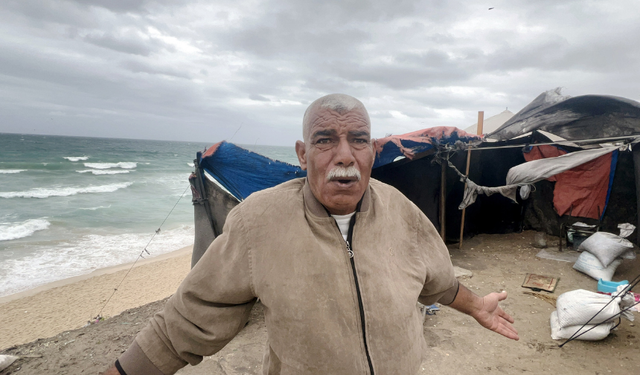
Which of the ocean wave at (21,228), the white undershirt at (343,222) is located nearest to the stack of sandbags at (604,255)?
the white undershirt at (343,222)

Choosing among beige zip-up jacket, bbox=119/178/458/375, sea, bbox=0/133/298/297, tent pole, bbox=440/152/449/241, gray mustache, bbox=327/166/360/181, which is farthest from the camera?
sea, bbox=0/133/298/297

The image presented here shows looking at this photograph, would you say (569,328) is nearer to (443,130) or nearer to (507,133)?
(443,130)

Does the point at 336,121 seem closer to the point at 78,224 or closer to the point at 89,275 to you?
the point at 89,275

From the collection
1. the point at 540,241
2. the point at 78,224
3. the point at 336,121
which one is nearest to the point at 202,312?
the point at 336,121

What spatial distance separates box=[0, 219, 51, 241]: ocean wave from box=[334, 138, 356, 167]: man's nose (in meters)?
14.3

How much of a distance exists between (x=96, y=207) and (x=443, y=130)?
16.7 meters

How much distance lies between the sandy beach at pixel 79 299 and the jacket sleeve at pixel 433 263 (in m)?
7.09

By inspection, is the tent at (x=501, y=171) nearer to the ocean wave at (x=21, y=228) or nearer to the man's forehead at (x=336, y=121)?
the man's forehead at (x=336, y=121)

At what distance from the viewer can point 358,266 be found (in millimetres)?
1131

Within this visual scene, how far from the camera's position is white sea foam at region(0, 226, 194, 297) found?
8258mm

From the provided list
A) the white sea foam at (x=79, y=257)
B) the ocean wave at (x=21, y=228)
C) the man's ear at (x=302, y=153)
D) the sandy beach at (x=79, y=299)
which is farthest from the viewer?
the ocean wave at (x=21, y=228)

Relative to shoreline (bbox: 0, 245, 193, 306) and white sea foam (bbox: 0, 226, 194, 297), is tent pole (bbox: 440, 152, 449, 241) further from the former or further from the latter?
white sea foam (bbox: 0, 226, 194, 297)

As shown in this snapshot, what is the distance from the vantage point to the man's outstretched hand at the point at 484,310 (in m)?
1.53

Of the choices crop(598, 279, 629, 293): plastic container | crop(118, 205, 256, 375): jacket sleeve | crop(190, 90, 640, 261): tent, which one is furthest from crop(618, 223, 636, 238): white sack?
crop(118, 205, 256, 375): jacket sleeve
